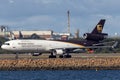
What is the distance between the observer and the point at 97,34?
4641 inches

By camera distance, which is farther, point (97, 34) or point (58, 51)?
point (97, 34)

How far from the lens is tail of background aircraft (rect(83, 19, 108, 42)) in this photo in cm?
11638

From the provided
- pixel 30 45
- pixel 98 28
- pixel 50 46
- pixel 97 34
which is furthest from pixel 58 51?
pixel 98 28

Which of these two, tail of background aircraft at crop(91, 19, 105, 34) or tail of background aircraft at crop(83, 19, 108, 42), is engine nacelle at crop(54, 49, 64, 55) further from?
tail of background aircraft at crop(91, 19, 105, 34)

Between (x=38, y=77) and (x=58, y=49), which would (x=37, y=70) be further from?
(x=58, y=49)

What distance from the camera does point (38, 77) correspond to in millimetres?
67375

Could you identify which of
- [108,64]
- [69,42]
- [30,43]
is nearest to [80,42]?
[69,42]

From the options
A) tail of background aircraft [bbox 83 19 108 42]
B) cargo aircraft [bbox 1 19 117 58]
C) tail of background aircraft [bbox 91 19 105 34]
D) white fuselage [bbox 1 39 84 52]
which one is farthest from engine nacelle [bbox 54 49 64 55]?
tail of background aircraft [bbox 91 19 105 34]

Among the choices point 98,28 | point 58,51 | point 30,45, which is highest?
point 98,28

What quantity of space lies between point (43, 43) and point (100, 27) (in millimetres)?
16841

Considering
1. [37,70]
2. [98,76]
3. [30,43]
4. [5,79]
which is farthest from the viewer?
[30,43]

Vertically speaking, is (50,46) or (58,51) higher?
(50,46)

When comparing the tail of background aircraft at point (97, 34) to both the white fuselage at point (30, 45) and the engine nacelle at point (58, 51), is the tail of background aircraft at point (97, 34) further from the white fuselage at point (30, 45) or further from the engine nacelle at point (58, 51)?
the engine nacelle at point (58, 51)

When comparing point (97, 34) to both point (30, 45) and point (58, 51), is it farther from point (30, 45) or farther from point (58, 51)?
point (30, 45)
